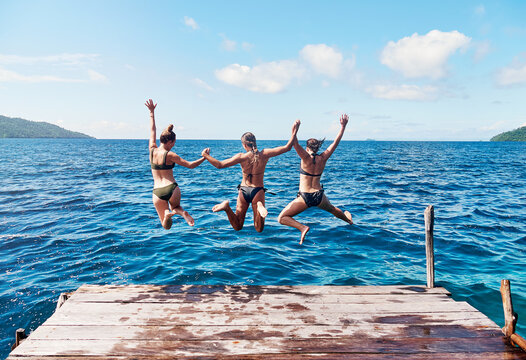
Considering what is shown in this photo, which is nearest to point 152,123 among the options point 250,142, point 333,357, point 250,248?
point 250,142

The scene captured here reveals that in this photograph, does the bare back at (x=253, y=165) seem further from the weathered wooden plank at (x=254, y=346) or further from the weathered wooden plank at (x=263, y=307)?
the weathered wooden plank at (x=254, y=346)

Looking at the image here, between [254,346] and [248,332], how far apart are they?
0.47m

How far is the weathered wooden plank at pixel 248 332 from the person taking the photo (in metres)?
6.29

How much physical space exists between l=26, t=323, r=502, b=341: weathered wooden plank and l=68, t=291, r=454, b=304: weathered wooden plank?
3.49 ft

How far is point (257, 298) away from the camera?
784 centimetres

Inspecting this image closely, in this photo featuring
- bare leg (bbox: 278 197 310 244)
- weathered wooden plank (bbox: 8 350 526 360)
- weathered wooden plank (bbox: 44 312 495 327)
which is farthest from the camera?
bare leg (bbox: 278 197 310 244)

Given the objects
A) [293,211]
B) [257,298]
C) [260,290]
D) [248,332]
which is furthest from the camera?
[260,290]

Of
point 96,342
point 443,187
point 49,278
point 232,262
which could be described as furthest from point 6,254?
point 443,187

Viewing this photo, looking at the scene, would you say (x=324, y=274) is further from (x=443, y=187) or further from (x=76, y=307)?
(x=443, y=187)

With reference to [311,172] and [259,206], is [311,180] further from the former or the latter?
→ [259,206]

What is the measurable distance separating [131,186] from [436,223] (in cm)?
2813

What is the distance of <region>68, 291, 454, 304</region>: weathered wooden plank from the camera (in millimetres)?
7734

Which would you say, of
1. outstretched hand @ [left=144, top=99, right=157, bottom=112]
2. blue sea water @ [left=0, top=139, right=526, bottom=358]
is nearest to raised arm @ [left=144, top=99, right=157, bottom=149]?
outstretched hand @ [left=144, top=99, right=157, bottom=112]

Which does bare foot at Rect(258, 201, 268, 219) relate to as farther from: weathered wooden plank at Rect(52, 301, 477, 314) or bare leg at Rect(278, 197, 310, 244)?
weathered wooden plank at Rect(52, 301, 477, 314)
